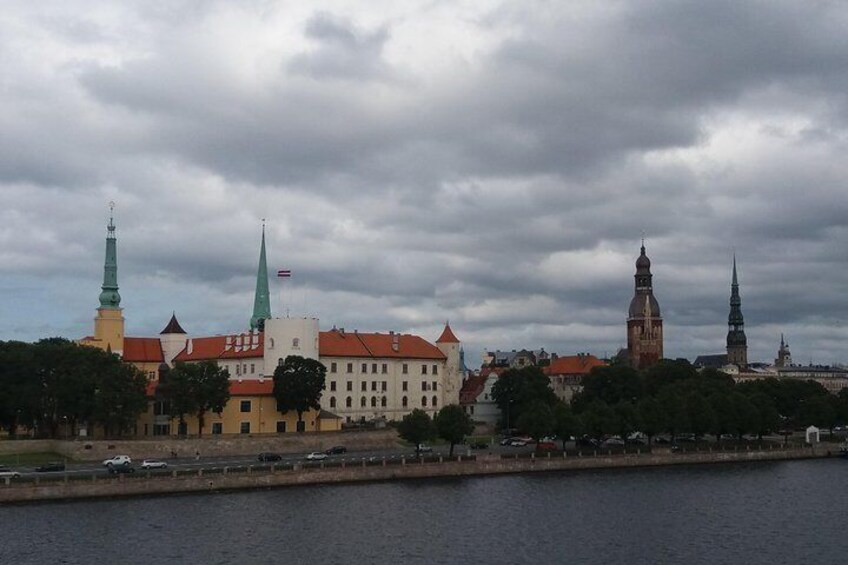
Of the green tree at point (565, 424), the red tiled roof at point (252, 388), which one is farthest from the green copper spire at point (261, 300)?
→ the green tree at point (565, 424)

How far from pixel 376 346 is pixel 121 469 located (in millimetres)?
58422

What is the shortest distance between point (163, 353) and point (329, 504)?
7181cm

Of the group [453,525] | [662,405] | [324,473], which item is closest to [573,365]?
[662,405]

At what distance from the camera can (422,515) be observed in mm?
70312

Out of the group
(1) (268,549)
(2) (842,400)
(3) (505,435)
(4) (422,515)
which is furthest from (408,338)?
(1) (268,549)

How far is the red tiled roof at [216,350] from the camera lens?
436 feet

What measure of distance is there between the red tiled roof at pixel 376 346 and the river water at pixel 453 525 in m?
48.5

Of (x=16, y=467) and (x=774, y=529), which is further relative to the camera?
(x=16, y=467)

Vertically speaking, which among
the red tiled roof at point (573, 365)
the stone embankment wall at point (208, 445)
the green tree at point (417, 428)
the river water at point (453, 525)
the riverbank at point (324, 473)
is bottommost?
the river water at point (453, 525)

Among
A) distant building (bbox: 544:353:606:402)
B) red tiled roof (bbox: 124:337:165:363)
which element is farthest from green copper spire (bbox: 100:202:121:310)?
distant building (bbox: 544:353:606:402)

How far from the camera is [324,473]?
3383 inches

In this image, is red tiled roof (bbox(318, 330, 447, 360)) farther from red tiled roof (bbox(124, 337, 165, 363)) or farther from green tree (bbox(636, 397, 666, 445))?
green tree (bbox(636, 397, 666, 445))

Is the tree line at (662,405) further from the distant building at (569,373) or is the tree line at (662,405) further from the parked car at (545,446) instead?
the distant building at (569,373)

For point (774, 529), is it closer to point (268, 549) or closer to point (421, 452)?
point (268, 549)
